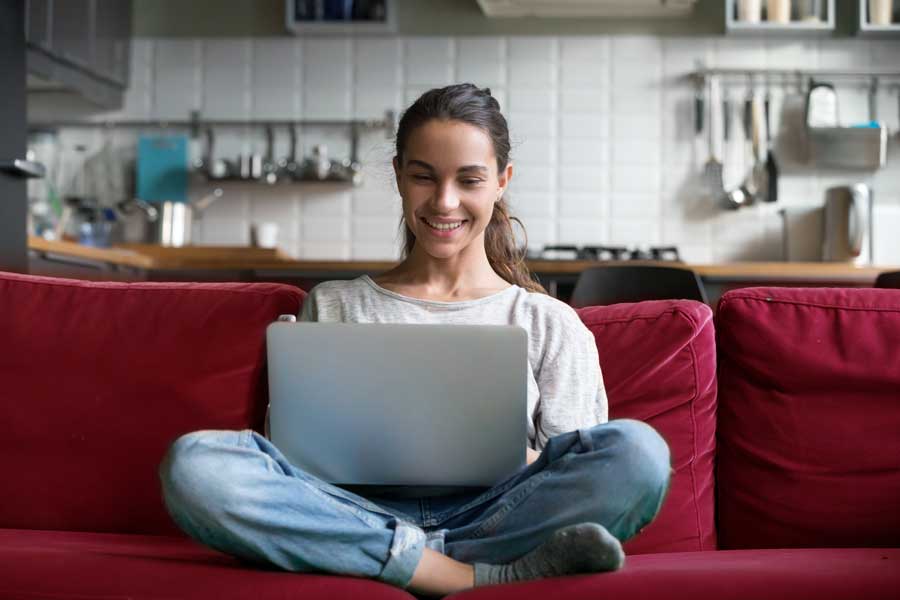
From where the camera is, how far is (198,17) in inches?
199

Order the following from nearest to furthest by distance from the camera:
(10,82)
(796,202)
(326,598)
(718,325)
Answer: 1. (326,598)
2. (718,325)
3. (10,82)
4. (796,202)

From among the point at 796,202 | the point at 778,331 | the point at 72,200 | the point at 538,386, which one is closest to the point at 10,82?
the point at 72,200

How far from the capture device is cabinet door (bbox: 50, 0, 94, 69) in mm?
4215

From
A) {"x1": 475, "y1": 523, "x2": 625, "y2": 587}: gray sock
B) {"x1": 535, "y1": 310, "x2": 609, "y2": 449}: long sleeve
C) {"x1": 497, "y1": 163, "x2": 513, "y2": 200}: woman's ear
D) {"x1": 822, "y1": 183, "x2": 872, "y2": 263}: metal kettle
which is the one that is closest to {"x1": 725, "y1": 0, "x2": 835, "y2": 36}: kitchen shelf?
{"x1": 822, "y1": 183, "x2": 872, "y2": 263}: metal kettle

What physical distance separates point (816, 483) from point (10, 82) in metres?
2.51

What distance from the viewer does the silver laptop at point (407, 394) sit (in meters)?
1.50

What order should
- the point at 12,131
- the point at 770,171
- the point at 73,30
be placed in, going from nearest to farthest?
the point at 12,131, the point at 73,30, the point at 770,171

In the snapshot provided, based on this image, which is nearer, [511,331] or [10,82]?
[511,331]

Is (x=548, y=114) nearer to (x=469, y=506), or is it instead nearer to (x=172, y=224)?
(x=172, y=224)

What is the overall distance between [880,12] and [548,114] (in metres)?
1.43

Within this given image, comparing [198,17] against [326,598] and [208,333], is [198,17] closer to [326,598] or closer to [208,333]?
[208,333]

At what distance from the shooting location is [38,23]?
13.4 ft

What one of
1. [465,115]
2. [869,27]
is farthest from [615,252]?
[465,115]

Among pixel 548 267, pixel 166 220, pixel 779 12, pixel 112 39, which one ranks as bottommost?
pixel 548 267
